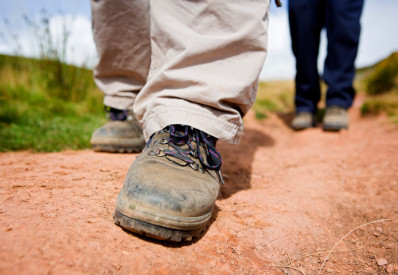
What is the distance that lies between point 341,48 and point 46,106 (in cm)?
305

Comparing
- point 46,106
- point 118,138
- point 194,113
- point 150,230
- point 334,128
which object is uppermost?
point 194,113

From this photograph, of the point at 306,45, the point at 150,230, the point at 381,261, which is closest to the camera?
the point at 150,230

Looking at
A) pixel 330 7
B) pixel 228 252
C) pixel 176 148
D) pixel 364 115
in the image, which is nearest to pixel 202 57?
pixel 176 148

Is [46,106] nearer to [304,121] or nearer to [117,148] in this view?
[117,148]

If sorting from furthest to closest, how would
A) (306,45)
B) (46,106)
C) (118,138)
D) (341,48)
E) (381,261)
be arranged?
1. (46,106)
2. (306,45)
3. (341,48)
4. (118,138)
5. (381,261)

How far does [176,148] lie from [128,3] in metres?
0.99

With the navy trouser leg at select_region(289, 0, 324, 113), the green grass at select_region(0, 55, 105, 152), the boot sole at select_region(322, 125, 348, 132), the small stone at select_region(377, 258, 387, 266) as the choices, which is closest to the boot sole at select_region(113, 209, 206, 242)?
the small stone at select_region(377, 258, 387, 266)

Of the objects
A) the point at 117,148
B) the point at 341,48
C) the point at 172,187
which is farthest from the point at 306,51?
the point at 172,187

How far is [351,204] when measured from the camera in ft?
4.13

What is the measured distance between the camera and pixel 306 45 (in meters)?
2.65

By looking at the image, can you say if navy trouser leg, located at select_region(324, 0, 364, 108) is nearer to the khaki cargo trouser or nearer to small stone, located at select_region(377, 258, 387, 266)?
the khaki cargo trouser

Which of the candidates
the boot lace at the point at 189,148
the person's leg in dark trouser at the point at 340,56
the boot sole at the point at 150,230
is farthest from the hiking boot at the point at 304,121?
the boot sole at the point at 150,230

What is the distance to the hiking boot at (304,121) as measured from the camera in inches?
108

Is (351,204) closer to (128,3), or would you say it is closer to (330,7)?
(128,3)
